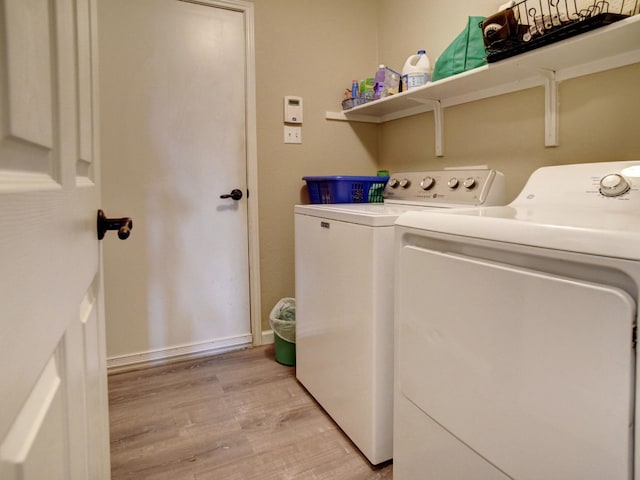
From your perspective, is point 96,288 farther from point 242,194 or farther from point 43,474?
point 242,194

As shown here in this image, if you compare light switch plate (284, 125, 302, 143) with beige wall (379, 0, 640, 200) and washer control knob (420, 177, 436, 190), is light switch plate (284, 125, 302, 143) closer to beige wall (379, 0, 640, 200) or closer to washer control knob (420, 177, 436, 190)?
beige wall (379, 0, 640, 200)

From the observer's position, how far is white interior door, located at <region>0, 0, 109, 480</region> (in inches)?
11.9

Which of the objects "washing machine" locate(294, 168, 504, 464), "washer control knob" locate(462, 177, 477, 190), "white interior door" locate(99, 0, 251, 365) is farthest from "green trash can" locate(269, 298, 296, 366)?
"washer control knob" locate(462, 177, 477, 190)

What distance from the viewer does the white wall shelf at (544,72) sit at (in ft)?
4.13

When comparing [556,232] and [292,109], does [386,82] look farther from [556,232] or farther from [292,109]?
[556,232]

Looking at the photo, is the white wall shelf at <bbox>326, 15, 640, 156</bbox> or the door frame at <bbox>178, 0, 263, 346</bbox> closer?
the white wall shelf at <bbox>326, 15, 640, 156</bbox>

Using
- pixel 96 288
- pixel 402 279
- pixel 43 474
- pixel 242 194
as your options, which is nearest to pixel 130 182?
pixel 242 194

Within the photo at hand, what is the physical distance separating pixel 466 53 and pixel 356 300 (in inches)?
46.4

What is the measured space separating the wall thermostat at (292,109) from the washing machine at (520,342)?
4.91 feet

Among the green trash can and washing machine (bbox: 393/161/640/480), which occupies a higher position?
washing machine (bbox: 393/161/640/480)

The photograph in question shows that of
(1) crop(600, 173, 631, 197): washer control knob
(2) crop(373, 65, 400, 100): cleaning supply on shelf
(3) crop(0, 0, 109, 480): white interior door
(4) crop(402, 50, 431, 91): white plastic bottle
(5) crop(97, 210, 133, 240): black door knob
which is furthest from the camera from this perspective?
(2) crop(373, 65, 400, 100): cleaning supply on shelf

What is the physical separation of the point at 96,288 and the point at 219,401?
1182 mm

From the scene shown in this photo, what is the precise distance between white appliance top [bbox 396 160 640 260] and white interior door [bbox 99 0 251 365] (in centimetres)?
144

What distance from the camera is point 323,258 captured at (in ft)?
5.52
